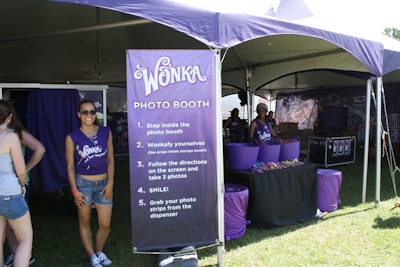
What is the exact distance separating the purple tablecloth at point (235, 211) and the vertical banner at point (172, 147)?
63 cm

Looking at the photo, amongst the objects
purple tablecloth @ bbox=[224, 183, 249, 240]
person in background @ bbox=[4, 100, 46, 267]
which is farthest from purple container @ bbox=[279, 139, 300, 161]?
person in background @ bbox=[4, 100, 46, 267]

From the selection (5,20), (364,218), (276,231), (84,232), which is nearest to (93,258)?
(84,232)

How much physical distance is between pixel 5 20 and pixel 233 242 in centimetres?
539

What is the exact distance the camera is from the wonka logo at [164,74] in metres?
2.88

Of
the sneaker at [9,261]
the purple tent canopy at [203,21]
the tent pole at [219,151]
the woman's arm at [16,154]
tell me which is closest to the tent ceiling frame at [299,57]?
the purple tent canopy at [203,21]

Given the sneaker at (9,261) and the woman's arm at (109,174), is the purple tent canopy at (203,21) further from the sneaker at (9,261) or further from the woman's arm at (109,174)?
the sneaker at (9,261)

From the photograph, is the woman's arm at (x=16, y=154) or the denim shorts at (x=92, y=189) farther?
the denim shorts at (x=92, y=189)

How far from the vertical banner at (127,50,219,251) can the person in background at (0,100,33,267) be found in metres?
0.81

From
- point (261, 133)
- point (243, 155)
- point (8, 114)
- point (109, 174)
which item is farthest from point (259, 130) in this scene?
point (8, 114)

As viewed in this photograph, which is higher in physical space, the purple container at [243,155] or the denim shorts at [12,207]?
the purple container at [243,155]

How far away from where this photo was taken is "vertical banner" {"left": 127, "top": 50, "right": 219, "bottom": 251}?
2893mm

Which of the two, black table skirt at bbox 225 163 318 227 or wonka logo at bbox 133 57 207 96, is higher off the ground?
wonka logo at bbox 133 57 207 96

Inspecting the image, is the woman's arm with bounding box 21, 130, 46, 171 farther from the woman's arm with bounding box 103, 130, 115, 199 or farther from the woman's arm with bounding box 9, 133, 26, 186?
the woman's arm with bounding box 103, 130, 115, 199

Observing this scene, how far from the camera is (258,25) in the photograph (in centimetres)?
340
